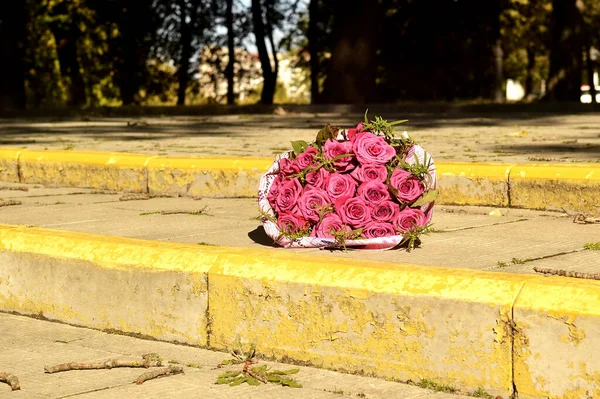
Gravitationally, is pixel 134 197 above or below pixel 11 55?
below

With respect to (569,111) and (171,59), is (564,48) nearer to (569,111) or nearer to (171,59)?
(569,111)

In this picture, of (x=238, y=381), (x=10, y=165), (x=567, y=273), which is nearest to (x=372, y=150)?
(x=567, y=273)

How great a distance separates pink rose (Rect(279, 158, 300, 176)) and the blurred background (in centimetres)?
1852

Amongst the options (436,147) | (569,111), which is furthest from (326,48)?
(436,147)

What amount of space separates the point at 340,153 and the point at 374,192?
0.27m

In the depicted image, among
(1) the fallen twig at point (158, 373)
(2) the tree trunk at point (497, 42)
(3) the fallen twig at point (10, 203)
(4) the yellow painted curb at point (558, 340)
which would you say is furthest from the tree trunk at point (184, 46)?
(4) the yellow painted curb at point (558, 340)

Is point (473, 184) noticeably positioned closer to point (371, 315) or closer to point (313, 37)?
point (371, 315)

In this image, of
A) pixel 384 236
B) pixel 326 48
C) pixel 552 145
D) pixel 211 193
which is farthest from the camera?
pixel 326 48

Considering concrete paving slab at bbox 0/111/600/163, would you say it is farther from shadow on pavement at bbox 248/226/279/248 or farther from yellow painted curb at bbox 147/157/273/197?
shadow on pavement at bbox 248/226/279/248

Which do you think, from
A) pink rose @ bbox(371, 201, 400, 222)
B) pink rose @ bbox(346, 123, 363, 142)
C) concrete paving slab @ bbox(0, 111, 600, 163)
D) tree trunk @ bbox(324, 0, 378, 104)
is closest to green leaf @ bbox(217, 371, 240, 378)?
pink rose @ bbox(371, 201, 400, 222)

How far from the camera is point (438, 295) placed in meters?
3.25

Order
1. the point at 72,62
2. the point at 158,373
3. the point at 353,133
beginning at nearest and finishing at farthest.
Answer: the point at 158,373 < the point at 353,133 < the point at 72,62

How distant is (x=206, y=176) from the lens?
674 cm

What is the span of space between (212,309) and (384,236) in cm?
94
